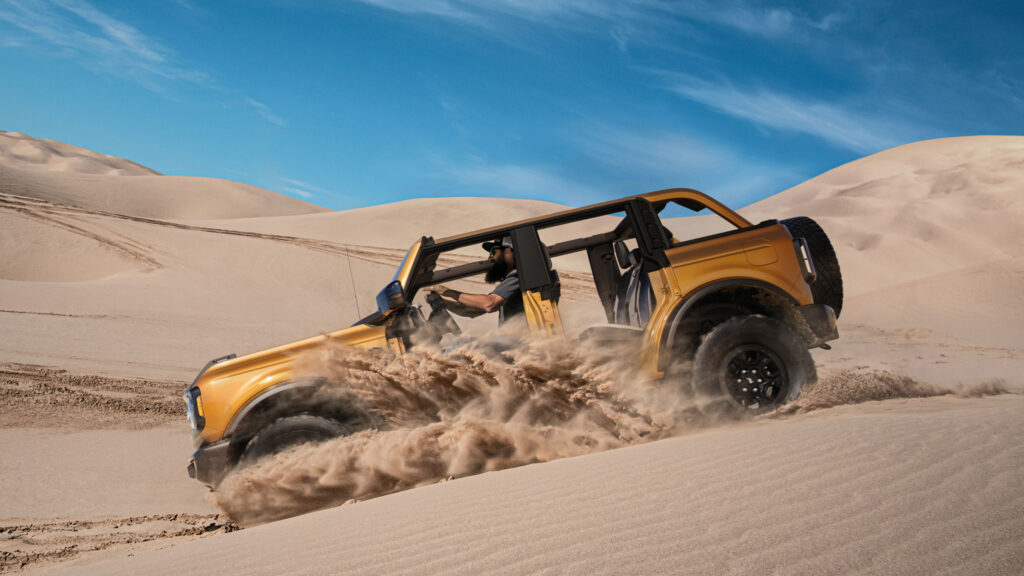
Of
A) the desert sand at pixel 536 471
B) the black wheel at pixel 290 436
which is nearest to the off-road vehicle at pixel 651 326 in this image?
the black wheel at pixel 290 436

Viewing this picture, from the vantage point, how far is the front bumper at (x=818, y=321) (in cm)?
459

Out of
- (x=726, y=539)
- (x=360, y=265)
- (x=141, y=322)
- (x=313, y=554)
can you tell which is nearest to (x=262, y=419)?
(x=313, y=554)

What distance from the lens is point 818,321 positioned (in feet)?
15.1

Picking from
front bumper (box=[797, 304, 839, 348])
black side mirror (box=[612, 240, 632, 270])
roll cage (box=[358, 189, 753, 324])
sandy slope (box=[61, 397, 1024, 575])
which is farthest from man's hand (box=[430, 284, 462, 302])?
front bumper (box=[797, 304, 839, 348])

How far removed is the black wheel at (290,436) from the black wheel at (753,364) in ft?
8.58

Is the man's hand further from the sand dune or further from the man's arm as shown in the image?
the sand dune

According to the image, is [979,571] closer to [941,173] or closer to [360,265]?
[360,265]

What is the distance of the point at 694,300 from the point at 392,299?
7.23 feet

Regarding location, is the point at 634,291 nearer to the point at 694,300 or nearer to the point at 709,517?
the point at 694,300

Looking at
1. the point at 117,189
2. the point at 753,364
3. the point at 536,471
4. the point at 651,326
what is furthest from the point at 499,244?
the point at 117,189

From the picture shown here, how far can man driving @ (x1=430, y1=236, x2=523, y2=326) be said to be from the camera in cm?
453

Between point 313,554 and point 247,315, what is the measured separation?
12659 millimetres

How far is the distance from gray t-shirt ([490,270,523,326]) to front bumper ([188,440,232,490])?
212cm

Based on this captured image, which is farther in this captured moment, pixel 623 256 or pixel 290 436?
pixel 623 256
